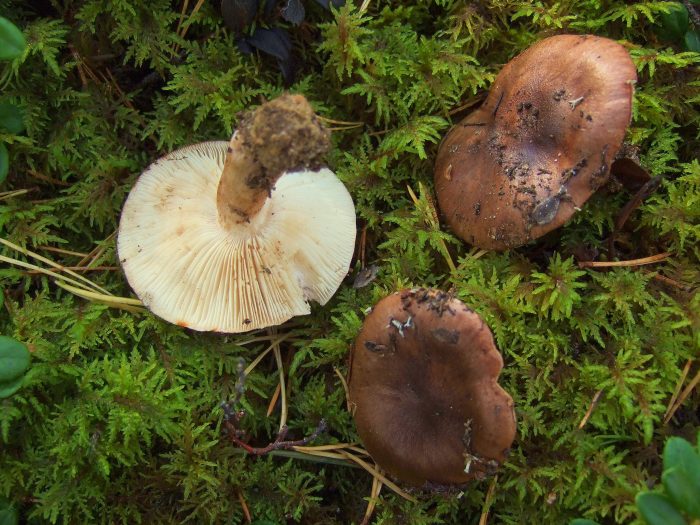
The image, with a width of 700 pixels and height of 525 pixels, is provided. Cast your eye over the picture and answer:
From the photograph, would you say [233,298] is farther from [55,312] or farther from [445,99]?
[445,99]

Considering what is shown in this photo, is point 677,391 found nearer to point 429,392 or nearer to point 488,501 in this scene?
point 488,501

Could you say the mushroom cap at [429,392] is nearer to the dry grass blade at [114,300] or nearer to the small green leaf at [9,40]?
the dry grass blade at [114,300]

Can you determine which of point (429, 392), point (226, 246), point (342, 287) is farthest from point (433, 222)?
point (226, 246)

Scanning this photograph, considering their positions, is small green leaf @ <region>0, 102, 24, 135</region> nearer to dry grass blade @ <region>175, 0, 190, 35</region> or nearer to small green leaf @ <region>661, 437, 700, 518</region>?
dry grass blade @ <region>175, 0, 190, 35</region>

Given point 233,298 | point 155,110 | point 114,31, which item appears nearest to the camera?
point 233,298

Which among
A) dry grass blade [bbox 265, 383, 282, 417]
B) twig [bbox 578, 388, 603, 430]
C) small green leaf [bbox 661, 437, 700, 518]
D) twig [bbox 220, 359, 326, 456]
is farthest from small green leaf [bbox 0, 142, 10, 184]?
small green leaf [bbox 661, 437, 700, 518]

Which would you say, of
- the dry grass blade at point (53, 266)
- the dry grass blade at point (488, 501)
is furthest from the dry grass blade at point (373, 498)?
the dry grass blade at point (53, 266)

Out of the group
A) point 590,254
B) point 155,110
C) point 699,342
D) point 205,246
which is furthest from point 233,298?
point 699,342
